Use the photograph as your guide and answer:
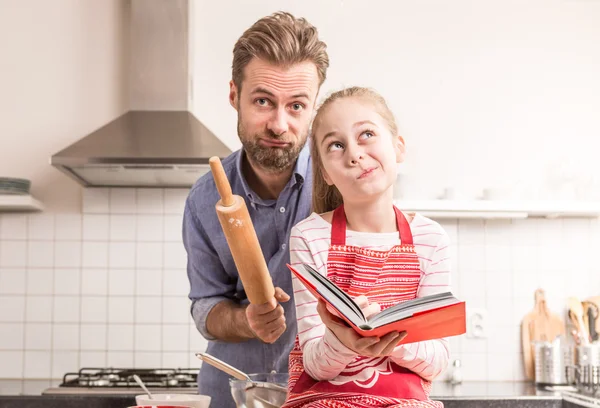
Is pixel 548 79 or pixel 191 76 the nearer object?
pixel 191 76

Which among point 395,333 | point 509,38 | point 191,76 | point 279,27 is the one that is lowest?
point 395,333

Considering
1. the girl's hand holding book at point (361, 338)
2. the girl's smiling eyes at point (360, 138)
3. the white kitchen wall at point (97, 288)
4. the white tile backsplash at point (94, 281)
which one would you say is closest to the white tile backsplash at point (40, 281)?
the white kitchen wall at point (97, 288)

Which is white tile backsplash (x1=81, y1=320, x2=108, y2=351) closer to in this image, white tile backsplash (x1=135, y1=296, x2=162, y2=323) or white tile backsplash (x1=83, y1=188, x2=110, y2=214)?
white tile backsplash (x1=135, y1=296, x2=162, y2=323)

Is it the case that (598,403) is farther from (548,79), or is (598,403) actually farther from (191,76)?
(191,76)

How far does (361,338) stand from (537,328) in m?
2.66

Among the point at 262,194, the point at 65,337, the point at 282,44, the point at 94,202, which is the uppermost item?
the point at 282,44

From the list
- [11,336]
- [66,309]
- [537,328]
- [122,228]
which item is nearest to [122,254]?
[122,228]

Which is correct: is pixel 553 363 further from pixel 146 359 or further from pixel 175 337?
pixel 146 359

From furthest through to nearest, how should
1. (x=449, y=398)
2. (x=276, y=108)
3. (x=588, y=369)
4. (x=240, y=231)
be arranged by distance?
(x=588, y=369) < (x=449, y=398) < (x=276, y=108) < (x=240, y=231)

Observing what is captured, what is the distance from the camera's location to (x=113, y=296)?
3.36 meters

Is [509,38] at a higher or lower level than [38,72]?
higher

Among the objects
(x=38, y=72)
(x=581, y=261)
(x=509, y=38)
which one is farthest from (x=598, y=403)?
(x=38, y=72)

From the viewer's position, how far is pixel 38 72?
342 cm

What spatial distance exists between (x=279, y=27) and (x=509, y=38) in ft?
7.70
